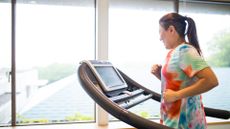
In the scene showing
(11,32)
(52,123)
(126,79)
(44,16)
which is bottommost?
(52,123)

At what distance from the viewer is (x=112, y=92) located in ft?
4.50

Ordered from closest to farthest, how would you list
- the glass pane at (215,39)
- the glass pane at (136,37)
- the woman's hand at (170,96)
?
1. the woman's hand at (170,96)
2. the glass pane at (136,37)
3. the glass pane at (215,39)

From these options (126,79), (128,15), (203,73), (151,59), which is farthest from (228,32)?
(203,73)

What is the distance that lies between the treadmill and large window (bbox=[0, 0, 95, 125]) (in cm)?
177

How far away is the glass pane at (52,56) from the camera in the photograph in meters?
3.26

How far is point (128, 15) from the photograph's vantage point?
3508mm

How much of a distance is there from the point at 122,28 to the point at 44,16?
1033 millimetres

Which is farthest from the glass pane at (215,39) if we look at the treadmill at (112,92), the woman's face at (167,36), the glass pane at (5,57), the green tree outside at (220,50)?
the woman's face at (167,36)

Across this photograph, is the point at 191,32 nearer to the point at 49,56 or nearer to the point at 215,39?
the point at 49,56

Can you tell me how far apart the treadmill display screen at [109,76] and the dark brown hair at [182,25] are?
0.41m

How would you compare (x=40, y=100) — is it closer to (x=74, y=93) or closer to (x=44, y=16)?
(x=74, y=93)

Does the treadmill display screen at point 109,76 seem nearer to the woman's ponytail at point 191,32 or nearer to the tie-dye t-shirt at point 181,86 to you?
the tie-dye t-shirt at point 181,86

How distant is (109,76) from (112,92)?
13 cm

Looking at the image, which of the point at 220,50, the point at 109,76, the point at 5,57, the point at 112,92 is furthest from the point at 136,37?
the point at 112,92
